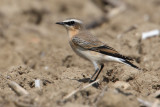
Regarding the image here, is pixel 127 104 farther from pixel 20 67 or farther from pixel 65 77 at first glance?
pixel 20 67

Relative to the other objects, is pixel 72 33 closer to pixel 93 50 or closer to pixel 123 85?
pixel 93 50

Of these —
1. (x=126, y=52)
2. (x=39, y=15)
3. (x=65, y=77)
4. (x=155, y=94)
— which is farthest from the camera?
(x=39, y=15)

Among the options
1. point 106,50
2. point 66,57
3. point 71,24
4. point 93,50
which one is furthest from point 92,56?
point 66,57

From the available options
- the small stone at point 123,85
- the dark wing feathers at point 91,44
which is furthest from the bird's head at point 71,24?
the small stone at point 123,85

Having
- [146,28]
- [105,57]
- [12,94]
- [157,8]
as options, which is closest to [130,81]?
[105,57]

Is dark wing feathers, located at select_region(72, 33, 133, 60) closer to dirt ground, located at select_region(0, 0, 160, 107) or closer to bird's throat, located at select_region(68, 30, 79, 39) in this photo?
bird's throat, located at select_region(68, 30, 79, 39)

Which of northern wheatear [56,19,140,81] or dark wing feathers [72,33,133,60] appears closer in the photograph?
northern wheatear [56,19,140,81]

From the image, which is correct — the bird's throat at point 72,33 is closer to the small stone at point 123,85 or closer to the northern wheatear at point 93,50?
the northern wheatear at point 93,50

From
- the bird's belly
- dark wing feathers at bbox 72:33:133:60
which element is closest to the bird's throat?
dark wing feathers at bbox 72:33:133:60
